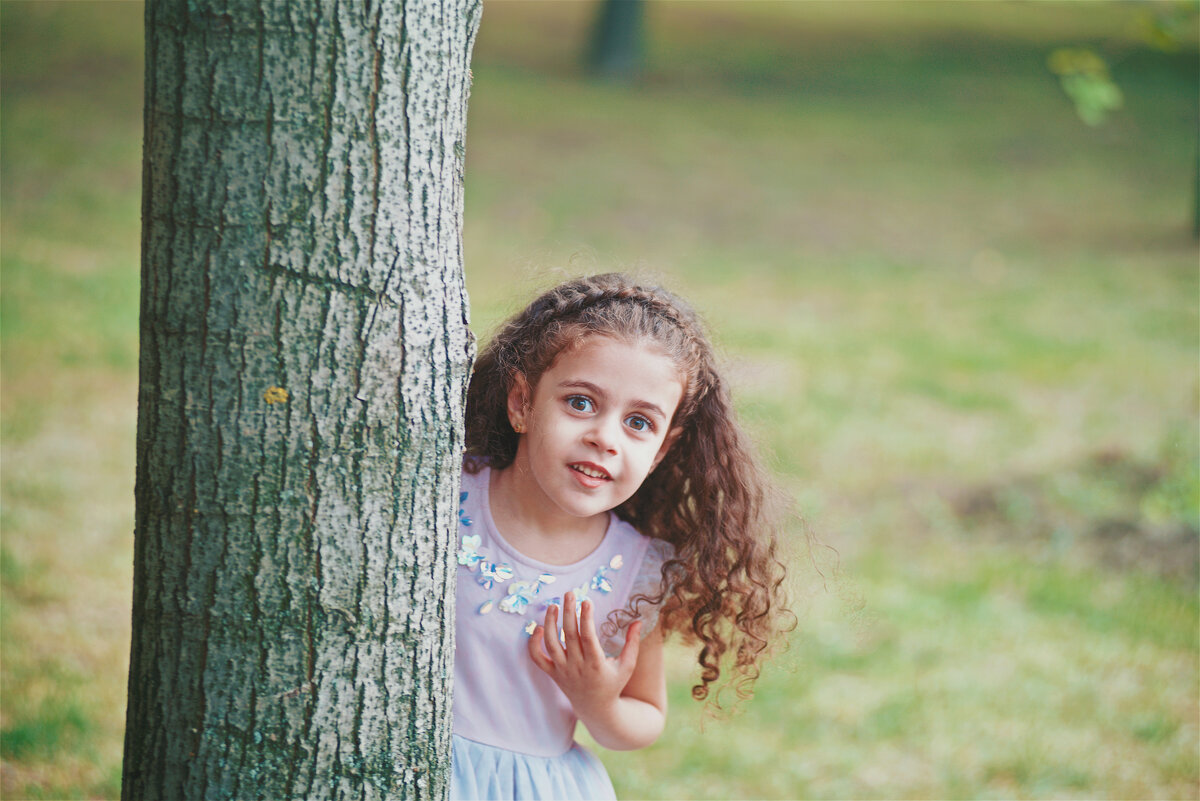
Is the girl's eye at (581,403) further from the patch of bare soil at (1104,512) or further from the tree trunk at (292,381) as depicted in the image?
the patch of bare soil at (1104,512)

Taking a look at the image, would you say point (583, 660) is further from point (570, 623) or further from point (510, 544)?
point (510, 544)

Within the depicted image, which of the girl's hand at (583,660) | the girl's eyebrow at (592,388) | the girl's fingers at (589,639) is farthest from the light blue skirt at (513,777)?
the girl's eyebrow at (592,388)

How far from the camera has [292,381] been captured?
1.41 m

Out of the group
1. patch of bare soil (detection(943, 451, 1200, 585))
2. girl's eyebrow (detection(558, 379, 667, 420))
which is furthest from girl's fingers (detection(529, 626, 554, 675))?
patch of bare soil (detection(943, 451, 1200, 585))

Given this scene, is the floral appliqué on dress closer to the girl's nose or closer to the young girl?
the young girl

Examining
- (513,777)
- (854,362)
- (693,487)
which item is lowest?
(513,777)

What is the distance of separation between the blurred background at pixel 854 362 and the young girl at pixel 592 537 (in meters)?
0.17

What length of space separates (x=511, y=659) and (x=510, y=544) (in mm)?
199

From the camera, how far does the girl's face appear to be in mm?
1840

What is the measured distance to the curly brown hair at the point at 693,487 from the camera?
2.00 m

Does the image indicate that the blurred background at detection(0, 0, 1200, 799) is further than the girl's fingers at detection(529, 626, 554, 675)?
Yes

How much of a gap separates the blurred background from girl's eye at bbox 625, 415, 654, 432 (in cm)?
37

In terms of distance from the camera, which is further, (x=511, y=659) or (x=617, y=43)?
(x=617, y=43)

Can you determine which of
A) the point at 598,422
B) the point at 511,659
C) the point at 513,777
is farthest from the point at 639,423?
the point at 513,777
